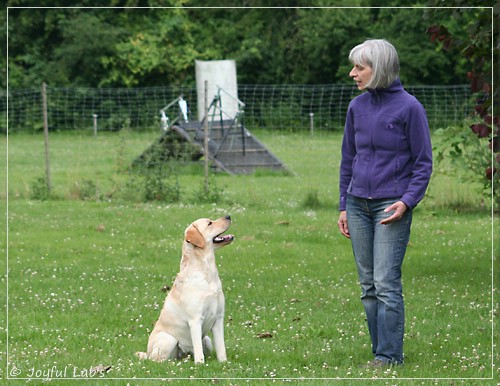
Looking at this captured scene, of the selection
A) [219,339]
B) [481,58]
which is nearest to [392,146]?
[219,339]

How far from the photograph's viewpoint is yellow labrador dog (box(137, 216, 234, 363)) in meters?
5.60

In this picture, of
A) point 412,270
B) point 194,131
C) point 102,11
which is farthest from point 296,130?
point 102,11

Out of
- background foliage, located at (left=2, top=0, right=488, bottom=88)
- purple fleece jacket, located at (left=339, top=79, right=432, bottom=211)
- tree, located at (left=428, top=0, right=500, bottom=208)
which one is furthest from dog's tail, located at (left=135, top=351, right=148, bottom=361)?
background foliage, located at (left=2, top=0, right=488, bottom=88)

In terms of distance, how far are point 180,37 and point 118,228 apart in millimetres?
9468

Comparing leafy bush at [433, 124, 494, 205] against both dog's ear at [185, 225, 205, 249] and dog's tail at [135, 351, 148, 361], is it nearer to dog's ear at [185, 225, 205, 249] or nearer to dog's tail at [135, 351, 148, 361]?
dog's ear at [185, 225, 205, 249]

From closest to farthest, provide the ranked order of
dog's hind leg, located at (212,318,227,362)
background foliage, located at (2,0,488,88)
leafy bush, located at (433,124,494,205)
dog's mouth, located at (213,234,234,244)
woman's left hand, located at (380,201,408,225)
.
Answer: woman's left hand, located at (380,201,408,225) → dog's mouth, located at (213,234,234,244) → dog's hind leg, located at (212,318,227,362) → leafy bush, located at (433,124,494,205) → background foliage, located at (2,0,488,88)

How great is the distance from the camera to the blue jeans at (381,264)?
5.42 metres

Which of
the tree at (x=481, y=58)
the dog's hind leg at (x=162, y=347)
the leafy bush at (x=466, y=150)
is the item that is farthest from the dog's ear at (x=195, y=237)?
the leafy bush at (x=466, y=150)

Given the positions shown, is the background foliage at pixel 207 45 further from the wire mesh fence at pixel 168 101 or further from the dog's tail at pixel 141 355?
the dog's tail at pixel 141 355

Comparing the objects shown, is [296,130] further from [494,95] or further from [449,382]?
[449,382]

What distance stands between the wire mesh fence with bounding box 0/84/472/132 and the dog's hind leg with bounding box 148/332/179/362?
644cm

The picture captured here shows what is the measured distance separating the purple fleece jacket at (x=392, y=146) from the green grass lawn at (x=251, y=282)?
3.66 ft

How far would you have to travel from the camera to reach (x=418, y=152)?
5332 millimetres

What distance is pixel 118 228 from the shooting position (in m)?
11.2
